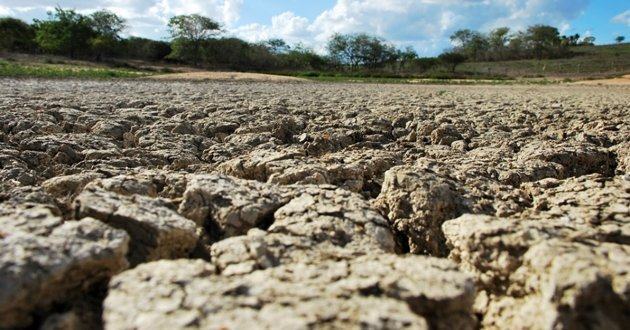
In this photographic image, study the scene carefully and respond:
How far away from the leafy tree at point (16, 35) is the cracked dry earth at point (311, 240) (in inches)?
2130

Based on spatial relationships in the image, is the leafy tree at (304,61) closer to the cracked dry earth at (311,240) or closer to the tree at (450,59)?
the tree at (450,59)

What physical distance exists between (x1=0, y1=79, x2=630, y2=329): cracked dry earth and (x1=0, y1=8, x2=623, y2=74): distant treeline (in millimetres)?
48191

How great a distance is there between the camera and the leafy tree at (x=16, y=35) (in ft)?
162

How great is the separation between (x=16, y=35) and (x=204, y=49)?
62.3 feet

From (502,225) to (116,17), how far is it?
60608mm

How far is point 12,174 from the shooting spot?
3516 mm

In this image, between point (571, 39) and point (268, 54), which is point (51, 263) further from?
point (571, 39)

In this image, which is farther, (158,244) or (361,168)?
(361,168)

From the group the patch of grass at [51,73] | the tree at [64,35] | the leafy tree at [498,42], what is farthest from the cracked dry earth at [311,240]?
the leafy tree at [498,42]

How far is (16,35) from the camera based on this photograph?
50.8 meters

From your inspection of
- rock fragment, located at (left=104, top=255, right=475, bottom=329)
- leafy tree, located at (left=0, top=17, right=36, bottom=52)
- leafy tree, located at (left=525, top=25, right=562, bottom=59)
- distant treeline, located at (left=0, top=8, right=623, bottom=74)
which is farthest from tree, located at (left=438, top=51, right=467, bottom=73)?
rock fragment, located at (left=104, top=255, right=475, bottom=329)

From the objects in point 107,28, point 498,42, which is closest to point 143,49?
point 107,28

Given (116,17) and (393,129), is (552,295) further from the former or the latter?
(116,17)

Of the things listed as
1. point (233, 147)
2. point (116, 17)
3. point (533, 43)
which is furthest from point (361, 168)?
point (533, 43)
